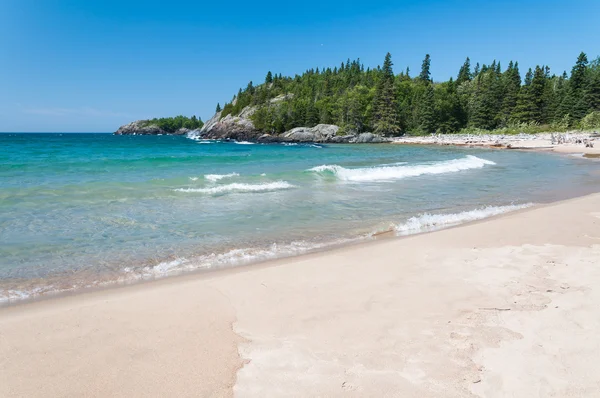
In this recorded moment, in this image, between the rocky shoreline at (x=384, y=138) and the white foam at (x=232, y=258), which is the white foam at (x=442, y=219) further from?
the rocky shoreline at (x=384, y=138)

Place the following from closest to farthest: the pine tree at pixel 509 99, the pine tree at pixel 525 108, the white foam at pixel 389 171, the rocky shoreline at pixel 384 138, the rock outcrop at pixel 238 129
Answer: the white foam at pixel 389 171 → the rocky shoreline at pixel 384 138 → the pine tree at pixel 525 108 → the pine tree at pixel 509 99 → the rock outcrop at pixel 238 129

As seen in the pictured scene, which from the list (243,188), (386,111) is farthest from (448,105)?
(243,188)

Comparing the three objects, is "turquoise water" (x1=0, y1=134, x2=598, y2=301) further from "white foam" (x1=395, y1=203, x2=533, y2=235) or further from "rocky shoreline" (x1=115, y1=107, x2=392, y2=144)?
"rocky shoreline" (x1=115, y1=107, x2=392, y2=144)

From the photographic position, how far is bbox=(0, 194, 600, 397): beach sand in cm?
318

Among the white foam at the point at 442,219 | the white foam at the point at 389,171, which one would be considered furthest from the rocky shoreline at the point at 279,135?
the white foam at the point at 442,219

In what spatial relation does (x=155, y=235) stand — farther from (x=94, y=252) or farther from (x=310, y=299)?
(x=310, y=299)

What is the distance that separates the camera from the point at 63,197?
48.4ft

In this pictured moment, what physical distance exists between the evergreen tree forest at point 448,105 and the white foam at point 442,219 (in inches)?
2554

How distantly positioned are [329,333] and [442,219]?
778 cm

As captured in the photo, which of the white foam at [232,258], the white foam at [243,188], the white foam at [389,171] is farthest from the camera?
the white foam at [389,171]

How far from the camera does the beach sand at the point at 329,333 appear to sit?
318 centimetres

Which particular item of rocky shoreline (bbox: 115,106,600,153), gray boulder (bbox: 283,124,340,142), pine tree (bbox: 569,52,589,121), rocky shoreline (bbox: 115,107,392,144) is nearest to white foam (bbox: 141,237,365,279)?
rocky shoreline (bbox: 115,106,600,153)

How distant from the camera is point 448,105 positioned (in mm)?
88250

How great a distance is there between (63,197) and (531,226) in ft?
56.5
